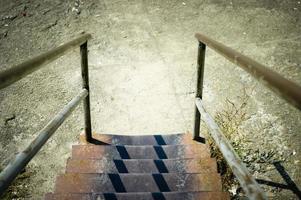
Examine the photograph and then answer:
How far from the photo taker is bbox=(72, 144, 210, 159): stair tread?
287 centimetres

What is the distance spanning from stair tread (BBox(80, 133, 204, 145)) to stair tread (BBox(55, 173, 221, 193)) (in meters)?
0.61

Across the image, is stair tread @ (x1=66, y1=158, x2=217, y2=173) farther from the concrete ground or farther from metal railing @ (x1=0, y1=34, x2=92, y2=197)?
the concrete ground

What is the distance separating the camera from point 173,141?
10.8ft

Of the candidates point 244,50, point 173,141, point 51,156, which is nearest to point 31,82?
point 51,156

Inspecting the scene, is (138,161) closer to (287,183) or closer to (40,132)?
(40,132)

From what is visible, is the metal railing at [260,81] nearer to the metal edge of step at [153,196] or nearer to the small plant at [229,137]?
the metal edge of step at [153,196]

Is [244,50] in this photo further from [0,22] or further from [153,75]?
[0,22]

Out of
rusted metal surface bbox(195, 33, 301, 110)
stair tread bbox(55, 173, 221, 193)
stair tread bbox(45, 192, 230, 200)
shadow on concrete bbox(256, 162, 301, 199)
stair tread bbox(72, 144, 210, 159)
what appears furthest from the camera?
shadow on concrete bbox(256, 162, 301, 199)

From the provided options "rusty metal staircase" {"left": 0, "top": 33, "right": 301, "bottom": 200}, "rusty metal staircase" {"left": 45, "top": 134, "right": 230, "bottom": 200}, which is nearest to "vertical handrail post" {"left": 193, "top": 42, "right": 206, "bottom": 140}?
"rusty metal staircase" {"left": 0, "top": 33, "right": 301, "bottom": 200}

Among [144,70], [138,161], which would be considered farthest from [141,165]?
[144,70]

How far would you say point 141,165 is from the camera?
9.14 feet

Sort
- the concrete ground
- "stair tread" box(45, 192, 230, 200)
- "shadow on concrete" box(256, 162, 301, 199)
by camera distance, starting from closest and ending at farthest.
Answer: "stair tread" box(45, 192, 230, 200) < "shadow on concrete" box(256, 162, 301, 199) < the concrete ground

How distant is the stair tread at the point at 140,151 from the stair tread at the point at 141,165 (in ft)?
0.37

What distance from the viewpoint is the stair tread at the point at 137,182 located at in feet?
7.84
